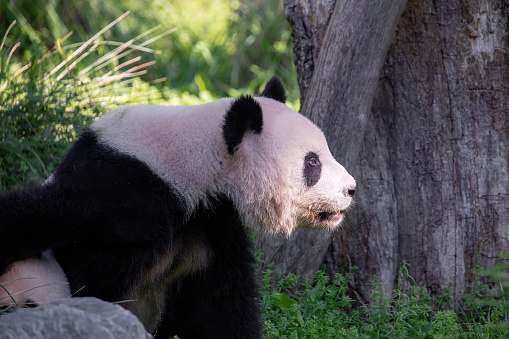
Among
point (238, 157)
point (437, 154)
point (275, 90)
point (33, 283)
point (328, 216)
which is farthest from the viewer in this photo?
point (437, 154)

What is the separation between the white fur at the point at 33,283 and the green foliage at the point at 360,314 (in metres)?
1.13

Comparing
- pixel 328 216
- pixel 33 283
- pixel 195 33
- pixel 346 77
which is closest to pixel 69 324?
pixel 33 283

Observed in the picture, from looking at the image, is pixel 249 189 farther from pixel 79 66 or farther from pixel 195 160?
pixel 79 66

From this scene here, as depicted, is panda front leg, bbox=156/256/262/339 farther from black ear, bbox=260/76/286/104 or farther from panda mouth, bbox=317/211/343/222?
black ear, bbox=260/76/286/104

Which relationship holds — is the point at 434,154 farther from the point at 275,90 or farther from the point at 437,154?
the point at 275,90

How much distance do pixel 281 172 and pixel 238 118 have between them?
0.37 m

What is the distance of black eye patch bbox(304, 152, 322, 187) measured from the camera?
3057mm

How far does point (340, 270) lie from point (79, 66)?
11.7ft

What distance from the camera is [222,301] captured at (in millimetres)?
3258

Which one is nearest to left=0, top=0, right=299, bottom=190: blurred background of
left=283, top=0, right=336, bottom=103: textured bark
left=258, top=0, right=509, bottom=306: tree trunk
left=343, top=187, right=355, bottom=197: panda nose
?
left=283, top=0, right=336, bottom=103: textured bark

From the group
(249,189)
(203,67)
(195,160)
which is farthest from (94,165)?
(203,67)

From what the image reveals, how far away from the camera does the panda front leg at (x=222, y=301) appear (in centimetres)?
322

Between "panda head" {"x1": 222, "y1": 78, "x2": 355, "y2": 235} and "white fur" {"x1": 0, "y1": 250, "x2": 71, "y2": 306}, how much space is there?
891 mm

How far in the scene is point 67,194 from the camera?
2.63m
